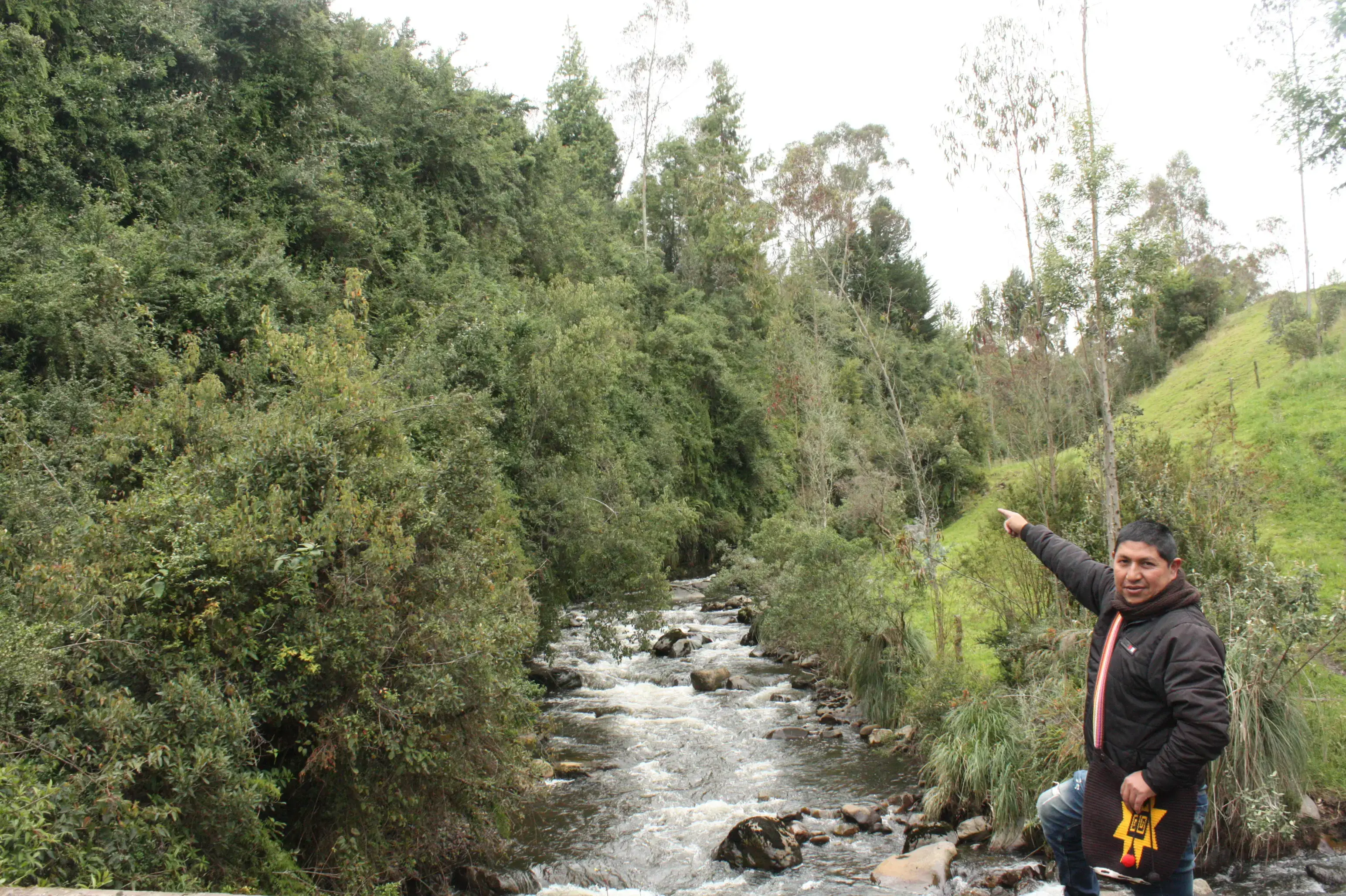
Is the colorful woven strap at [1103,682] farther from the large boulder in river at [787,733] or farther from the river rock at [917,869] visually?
the large boulder in river at [787,733]

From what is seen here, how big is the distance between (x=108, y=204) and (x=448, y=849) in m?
13.8

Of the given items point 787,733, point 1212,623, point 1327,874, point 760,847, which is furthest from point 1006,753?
point 787,733

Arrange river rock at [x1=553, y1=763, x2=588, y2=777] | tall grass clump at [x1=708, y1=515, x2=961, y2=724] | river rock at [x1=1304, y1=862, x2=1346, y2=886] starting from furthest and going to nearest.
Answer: tall grass clump at [x1=708, y1=515, x2=961, y2=724] → river rock at [x1=553, y1=763, x2=588, y2=777] → river rock at [x1=1304, y1=862, x2=1346, y2=886]

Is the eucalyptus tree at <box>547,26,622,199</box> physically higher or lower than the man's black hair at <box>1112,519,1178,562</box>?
higher

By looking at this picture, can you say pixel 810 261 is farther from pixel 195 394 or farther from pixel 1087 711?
pixel 1087 711

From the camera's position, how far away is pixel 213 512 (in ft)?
23.0

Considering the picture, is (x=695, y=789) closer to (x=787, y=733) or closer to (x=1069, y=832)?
(x=787, y=733)

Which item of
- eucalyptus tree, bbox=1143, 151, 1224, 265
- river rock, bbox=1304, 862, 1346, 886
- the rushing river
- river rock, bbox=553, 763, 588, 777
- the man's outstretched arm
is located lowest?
the rushing river

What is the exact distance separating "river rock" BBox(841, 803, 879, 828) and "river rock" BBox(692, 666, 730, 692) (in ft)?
21.4

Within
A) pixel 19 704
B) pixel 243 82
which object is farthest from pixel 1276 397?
pixel 243 82

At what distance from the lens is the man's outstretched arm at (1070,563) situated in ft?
13.4

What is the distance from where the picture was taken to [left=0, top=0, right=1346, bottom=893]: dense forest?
6398 mm

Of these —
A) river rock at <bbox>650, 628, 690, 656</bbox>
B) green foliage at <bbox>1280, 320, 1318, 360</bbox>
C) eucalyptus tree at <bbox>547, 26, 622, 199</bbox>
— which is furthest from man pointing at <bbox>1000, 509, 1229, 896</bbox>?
A: eucalyptus tree at <bbox>547, 26, 622, 199</bbox>

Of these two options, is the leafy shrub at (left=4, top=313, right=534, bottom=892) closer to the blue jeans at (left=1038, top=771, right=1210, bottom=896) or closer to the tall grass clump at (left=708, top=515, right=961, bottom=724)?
the blue jeans at (left=1038, top=771, right=1210, bottom=896)
